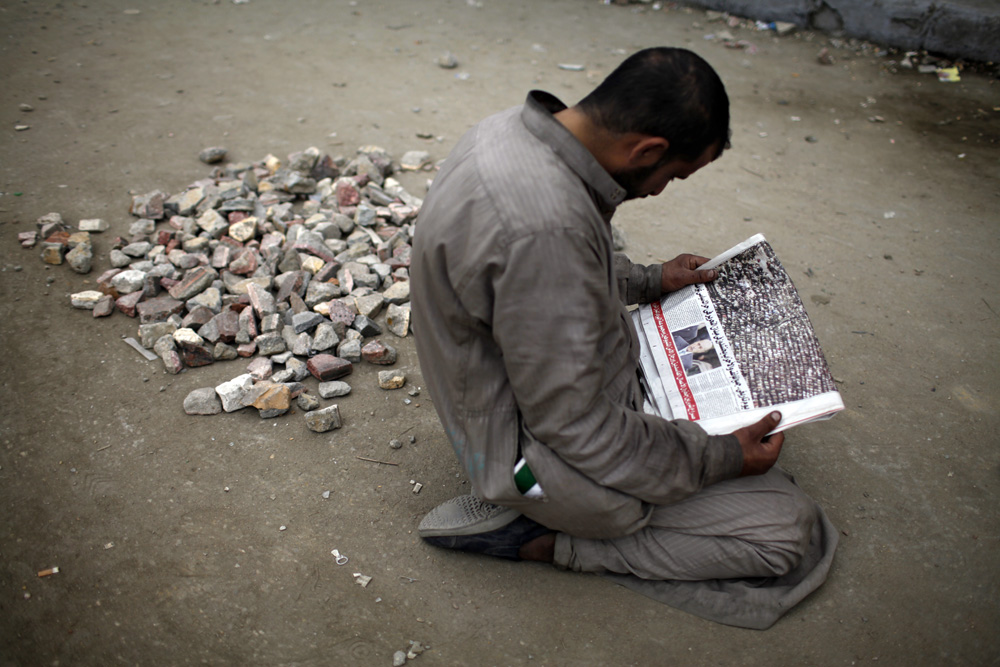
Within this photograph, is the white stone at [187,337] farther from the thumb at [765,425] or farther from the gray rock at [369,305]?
the thumb at [765,425]

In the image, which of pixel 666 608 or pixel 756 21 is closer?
pixel 666 608

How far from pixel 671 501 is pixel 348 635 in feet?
3.04

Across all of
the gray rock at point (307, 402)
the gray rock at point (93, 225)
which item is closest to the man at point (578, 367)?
the gray rock at point (307, 402)

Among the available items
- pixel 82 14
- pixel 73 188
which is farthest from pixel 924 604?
pixel 82 14

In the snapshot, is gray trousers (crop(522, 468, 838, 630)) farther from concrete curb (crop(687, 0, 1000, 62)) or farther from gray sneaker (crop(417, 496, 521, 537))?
concrete curb (crop(687, 0, 1000, 62))

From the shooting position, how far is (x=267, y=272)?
3.01 m

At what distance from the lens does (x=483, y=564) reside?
75.9 inches

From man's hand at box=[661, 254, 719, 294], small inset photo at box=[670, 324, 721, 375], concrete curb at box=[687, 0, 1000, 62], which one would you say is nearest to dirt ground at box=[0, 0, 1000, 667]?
small inset photo at box=[670, 324, 721, 375]

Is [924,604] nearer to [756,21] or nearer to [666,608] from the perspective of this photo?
[666,608]

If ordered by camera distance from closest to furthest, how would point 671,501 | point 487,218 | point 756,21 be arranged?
1. point 487,218
2. point 671,501
3. point 756,21

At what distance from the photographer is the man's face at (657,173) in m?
1.49

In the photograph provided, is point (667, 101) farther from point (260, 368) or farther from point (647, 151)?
point (260, 368)

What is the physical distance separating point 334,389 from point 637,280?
119 cm

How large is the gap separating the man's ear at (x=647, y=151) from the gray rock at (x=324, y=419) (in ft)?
4.57
